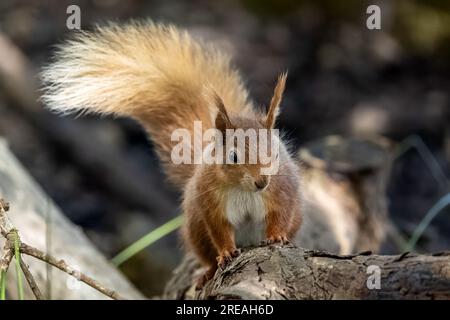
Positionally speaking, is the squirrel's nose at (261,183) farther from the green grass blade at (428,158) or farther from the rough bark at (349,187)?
A: the green grass blade at (428,158)

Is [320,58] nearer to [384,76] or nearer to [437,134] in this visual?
[384,76]

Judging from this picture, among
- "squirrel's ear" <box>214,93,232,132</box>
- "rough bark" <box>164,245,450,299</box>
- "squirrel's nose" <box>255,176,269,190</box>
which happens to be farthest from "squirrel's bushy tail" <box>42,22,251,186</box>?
"rough bark" <box>164,245,450,299</box>

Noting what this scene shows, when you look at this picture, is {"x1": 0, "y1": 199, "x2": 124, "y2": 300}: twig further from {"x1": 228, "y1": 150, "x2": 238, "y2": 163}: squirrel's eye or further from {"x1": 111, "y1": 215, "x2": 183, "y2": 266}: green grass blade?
{"x1": 111, "y1": 215, "x2": 183, "y2": 266}: green grass blade

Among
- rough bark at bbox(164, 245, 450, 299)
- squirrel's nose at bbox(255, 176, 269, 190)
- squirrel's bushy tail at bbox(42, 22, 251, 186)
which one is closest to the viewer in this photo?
rough bark at bbox(164, 245, 450, 299)

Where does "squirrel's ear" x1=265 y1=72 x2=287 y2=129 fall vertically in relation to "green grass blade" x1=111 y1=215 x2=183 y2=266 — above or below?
above

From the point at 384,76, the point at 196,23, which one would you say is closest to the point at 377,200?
the point at 384,76

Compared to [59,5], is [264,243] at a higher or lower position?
lower

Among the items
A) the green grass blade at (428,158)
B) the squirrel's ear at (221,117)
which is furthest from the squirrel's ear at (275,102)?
the green grass blade at (428,158)
